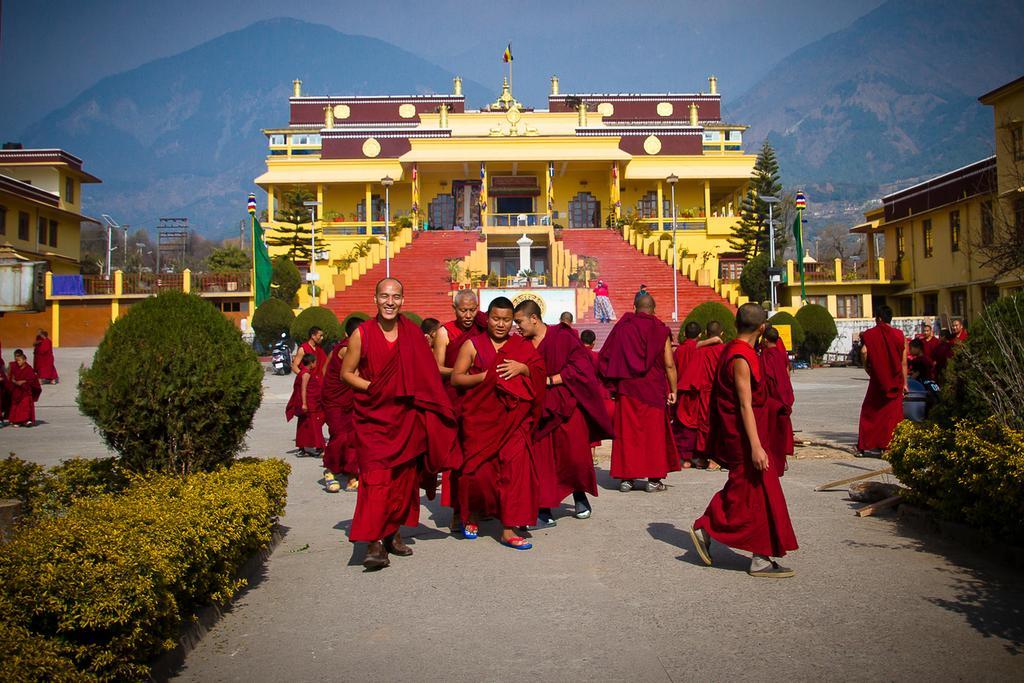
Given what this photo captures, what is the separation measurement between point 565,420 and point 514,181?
39953mm

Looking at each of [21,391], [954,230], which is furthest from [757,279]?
A: [21,391]

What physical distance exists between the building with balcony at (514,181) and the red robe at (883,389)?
92.7ft

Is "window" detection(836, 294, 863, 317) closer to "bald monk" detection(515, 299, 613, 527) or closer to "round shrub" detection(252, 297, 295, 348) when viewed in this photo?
"round shrub" detection(252, 297, 295, 348)

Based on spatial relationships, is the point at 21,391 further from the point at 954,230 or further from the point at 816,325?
the point at 954,230

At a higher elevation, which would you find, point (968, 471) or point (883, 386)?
point (883, 386)

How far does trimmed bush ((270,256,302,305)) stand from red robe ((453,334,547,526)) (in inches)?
1062

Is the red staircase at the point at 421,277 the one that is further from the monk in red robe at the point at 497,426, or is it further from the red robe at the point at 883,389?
the monk in red robe at the point at 497,426

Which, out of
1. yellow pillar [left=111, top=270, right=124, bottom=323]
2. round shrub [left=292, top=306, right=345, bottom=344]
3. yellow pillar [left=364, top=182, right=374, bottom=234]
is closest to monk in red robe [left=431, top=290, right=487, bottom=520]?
round shrub [left=292, top=306, right=345, bottom=344]

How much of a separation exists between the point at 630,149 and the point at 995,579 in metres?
45.8

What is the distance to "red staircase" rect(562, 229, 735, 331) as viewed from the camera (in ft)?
105

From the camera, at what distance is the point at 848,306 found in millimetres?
38125

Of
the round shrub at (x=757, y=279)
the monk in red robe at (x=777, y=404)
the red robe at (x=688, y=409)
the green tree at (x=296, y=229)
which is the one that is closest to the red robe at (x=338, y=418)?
the red robe at (x=688, y=409)

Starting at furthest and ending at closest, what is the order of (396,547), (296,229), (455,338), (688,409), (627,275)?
(296,229), (627,275), (688,409), (455,338), (396,547)

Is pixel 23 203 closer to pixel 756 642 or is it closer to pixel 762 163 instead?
pixel 762 163
